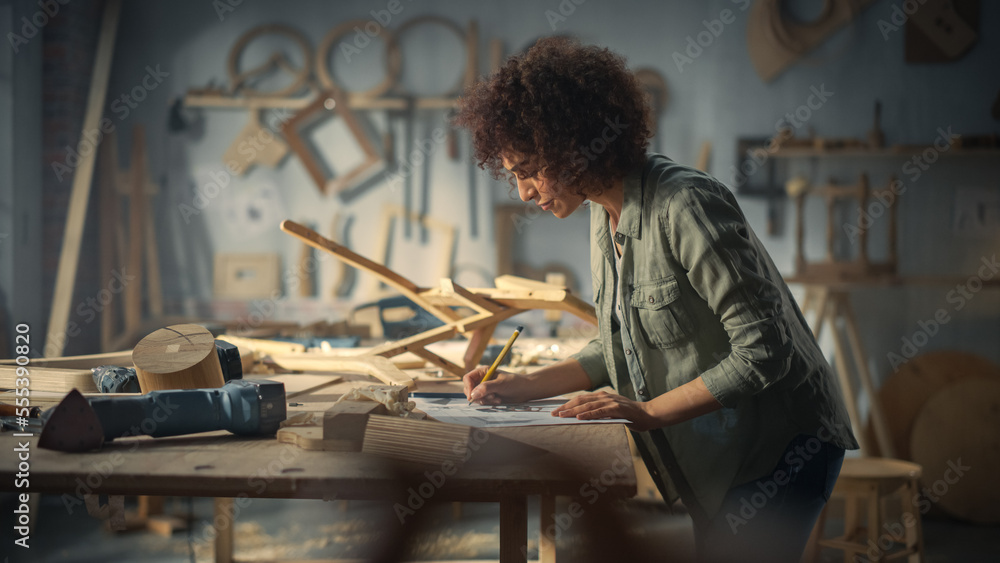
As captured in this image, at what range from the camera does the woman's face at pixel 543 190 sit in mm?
1555

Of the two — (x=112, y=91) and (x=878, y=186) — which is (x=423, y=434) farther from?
(x=112, y=91)

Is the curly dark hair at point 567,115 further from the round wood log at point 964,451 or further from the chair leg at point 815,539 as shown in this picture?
the round wood log at point 964,451

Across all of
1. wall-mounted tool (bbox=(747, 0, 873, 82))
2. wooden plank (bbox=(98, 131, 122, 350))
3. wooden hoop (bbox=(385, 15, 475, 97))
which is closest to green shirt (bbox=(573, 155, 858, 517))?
wall-mounted tool (bbox=(747, 0, 873, 82))

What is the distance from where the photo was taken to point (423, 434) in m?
1.19

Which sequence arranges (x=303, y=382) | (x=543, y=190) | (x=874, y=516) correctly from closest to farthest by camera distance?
(x=543, y=190) → (x=303, y=382) → (x=874, y=516)

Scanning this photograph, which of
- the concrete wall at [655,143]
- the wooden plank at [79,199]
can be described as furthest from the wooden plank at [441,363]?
the wooden plank at [79,199]

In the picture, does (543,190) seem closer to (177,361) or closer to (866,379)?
(177,361)

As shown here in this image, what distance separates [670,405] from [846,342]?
370 centimetres

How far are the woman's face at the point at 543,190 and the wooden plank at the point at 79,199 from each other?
13.9 feet

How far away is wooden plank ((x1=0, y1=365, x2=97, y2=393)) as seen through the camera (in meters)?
1.64

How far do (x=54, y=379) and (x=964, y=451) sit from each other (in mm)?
4481

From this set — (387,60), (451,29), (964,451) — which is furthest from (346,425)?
(451,29)

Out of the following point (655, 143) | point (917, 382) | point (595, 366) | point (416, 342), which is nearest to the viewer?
point (595, 366)

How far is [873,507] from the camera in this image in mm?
3062
